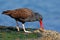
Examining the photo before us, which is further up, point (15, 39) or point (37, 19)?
point (37, 19)

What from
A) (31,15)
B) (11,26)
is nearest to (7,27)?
(11,26)

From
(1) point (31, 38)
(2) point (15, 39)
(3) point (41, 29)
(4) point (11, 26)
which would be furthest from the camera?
(4) point (11, 26)

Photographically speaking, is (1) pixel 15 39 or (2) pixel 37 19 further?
(2) pixel 37 19

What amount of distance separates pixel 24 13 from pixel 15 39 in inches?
161

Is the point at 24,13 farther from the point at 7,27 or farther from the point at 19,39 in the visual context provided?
the point at 19,39

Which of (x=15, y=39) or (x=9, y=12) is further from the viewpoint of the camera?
(x=9, y=12)

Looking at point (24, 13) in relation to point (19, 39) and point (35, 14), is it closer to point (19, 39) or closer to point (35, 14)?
point (35, 14)

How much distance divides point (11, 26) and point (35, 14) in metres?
1.65

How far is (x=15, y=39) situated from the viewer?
1148cm

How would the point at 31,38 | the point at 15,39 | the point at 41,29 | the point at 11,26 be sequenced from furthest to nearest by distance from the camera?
the point at 11,26, the point at 41,29, the point at 31,38, the point at 15,39

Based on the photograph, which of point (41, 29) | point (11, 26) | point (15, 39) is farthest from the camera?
point (11, 26)

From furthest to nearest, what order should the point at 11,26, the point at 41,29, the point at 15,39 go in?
the point at 11,26 → the point at 41,29 → the point at 15,39

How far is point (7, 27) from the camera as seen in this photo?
621 inches

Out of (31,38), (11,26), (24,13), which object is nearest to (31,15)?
(24,13)
